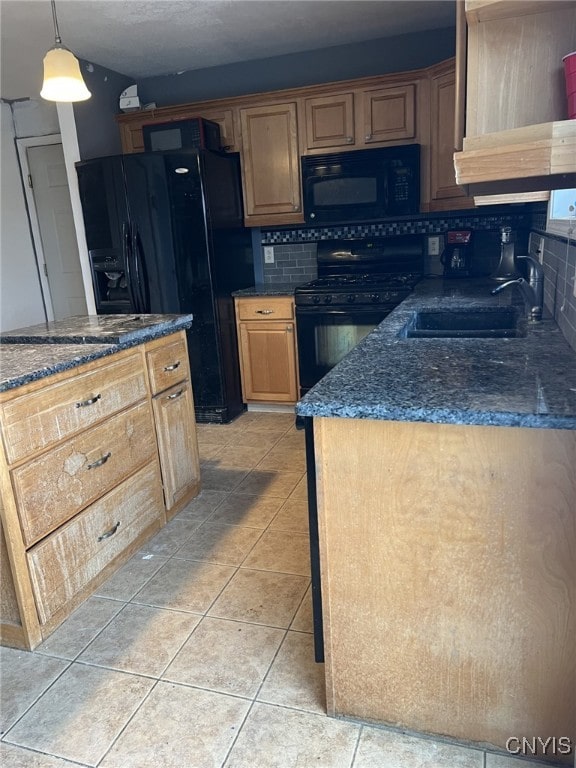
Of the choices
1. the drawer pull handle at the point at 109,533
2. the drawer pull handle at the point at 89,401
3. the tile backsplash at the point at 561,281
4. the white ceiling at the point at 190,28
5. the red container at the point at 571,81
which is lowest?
the drawer pull handle at the point at 109,533

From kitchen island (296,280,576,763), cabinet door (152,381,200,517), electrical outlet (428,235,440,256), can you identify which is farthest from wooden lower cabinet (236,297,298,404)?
kitchen island (296,280,576,763)

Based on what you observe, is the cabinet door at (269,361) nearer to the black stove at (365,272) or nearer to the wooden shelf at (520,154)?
the black stove at (365,272)

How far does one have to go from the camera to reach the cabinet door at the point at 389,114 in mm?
3416

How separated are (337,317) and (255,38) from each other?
1872 mm

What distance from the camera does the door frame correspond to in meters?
4.42

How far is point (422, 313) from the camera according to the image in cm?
235

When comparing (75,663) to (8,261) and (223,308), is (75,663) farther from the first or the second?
(8,261)

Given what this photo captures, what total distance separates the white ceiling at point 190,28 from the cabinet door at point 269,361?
1820 millimetres

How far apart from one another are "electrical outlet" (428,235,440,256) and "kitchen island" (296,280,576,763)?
2571 mm

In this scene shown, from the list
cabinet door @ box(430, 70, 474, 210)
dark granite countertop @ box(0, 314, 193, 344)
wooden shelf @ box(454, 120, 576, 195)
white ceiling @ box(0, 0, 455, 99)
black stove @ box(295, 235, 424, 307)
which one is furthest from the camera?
black stove @ box(295, 235, 424, 307)

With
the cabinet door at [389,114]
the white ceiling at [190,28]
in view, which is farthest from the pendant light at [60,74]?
the cabinet door at [389,114]

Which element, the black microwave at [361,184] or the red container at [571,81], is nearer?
the red container at [571,81]

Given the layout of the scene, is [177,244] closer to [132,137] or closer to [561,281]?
[132,137]

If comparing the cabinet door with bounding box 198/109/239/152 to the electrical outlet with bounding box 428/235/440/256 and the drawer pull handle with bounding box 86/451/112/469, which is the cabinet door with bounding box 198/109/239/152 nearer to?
the electrical outlet with bounding box 428/235/440/256
